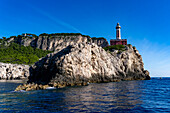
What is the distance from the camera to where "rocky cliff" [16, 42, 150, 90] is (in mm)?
47781

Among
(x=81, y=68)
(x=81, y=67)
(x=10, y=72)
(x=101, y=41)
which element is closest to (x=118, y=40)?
(x=101, y=41)

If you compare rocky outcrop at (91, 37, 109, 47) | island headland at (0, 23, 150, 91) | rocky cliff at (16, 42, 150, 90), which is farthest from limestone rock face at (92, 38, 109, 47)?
A: rocky cliff at (16, 42, 150, 90)

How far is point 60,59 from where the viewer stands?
49469 millimetres

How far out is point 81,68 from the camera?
175ft

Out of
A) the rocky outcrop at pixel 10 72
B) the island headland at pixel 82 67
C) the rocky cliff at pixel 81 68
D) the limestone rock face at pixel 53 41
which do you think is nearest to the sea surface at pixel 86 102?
the island headland at pixel 82 67

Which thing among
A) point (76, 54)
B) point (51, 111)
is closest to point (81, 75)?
point (76, 54)

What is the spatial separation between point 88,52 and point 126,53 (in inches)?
1570

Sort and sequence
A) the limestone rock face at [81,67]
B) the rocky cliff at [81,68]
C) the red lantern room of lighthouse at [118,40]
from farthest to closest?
the red lantern room of lighthouse at [118,40] < the limestone rock face at [81,67] < the rocky cliff at [81,68]

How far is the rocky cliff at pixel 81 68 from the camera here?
157 feet

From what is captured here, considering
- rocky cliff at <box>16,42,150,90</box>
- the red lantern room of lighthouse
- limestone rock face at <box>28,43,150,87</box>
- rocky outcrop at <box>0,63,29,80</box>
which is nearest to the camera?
rocky cliff at <box>16,42,150,90</box>

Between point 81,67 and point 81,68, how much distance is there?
419 millimetres

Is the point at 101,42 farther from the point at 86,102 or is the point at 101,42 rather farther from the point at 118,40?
the point at 86,102

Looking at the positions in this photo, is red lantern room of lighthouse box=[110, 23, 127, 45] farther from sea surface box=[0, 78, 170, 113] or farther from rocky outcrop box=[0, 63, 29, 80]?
sea surface box=[0, 78, 170, 113]

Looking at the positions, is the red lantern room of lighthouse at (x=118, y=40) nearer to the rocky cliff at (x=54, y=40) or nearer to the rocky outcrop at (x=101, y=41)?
the rocky cliff at (x=54, y=40)
